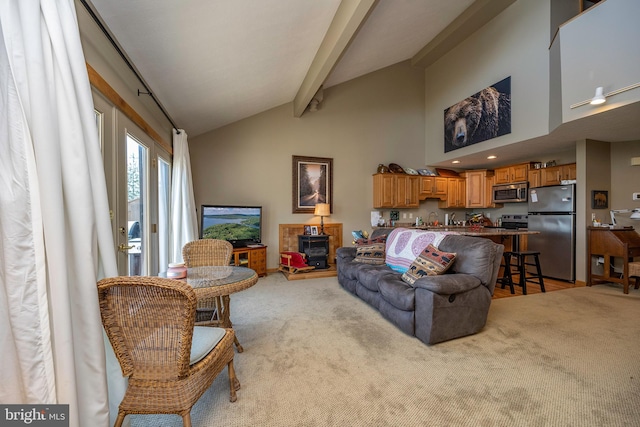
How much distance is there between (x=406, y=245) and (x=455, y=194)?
381 centimetres

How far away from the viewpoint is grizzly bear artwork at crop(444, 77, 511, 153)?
438 centimetres

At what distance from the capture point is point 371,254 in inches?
143

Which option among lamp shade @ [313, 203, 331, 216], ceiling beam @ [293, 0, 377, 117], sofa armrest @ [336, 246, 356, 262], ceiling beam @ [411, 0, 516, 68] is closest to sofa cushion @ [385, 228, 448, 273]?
sofa armrest @ [336, 246, 356, 262]

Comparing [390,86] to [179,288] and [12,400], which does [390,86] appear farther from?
[12,400]

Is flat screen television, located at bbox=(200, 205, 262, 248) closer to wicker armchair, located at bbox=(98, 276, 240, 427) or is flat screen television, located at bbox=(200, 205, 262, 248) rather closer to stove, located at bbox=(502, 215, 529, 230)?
wicker armchair, located at bbox=(98, 276, 240, 427)

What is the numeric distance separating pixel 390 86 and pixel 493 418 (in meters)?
6.15

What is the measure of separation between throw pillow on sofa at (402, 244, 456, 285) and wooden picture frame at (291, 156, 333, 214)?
2.98 meters

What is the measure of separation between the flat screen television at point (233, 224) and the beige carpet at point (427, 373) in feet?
5.95

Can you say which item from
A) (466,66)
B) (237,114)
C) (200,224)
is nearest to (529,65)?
(466,66)

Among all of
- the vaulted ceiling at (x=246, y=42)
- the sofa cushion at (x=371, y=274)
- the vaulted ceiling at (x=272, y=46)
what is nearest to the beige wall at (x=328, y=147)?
the vaulted ceiling at (x=272, y=46)

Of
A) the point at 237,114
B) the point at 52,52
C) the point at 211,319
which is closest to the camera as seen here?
the point at 52,52

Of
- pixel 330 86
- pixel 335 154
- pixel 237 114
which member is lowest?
pixel 335 154

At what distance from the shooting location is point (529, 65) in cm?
403

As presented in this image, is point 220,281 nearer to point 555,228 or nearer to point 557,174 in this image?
point 555,228
